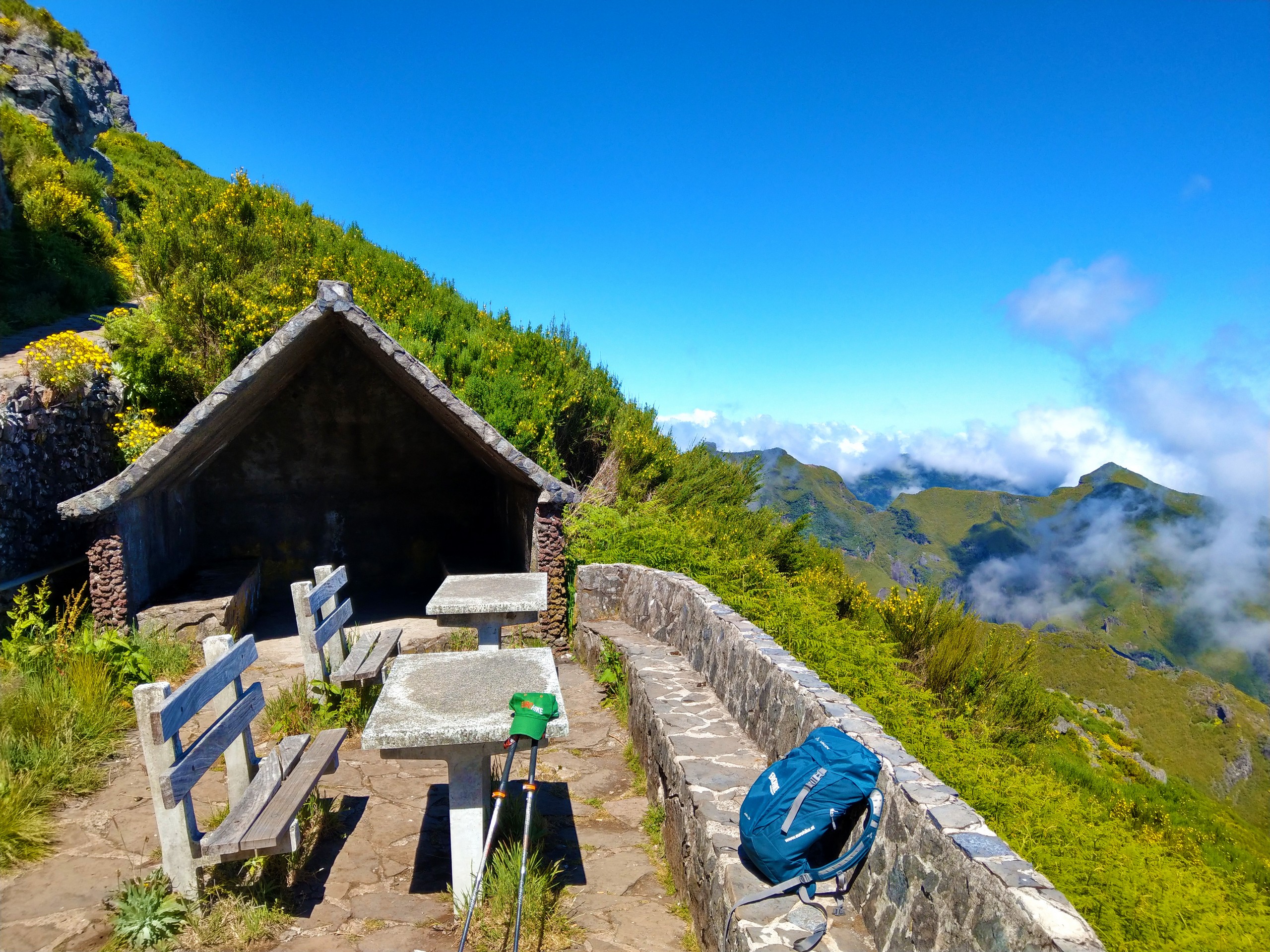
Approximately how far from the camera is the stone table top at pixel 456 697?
336 cm

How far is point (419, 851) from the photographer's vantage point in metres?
4.48

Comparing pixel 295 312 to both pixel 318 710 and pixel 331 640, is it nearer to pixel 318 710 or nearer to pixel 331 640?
pixel 331 640

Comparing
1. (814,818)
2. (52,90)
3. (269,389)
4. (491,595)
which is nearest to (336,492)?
(269,389)

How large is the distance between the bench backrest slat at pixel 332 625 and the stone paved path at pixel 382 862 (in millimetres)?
891

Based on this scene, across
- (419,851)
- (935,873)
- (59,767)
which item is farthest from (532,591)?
(935,873)

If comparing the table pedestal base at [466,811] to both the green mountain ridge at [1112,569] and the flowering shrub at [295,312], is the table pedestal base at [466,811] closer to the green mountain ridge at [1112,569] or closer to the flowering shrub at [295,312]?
the flowering shrub at [295,312]

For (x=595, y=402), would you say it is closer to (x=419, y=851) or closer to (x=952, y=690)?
(x=952, y=690)

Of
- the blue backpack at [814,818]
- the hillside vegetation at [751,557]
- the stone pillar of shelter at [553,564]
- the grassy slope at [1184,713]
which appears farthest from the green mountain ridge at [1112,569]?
the blue backpack at [814,818]

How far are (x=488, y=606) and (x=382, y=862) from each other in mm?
1831

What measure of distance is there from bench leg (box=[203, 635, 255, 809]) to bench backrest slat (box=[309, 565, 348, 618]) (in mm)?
1834

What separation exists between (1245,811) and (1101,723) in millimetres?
28870

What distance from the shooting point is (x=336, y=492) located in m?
11.1

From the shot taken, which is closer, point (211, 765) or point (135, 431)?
point (211, 765)

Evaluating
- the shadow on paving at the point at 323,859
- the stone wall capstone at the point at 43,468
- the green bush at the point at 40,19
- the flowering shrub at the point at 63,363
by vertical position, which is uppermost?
the green bush at the point at 40,19
